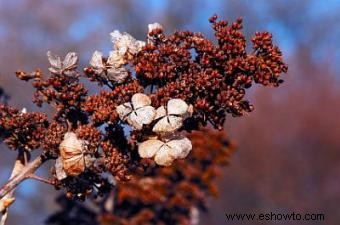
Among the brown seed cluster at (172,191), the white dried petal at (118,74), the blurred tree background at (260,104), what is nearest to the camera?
the white dried petal at (118,74)

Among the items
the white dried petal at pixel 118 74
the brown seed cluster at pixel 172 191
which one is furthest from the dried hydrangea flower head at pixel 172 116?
the brown seed cluster at pixel 172 191

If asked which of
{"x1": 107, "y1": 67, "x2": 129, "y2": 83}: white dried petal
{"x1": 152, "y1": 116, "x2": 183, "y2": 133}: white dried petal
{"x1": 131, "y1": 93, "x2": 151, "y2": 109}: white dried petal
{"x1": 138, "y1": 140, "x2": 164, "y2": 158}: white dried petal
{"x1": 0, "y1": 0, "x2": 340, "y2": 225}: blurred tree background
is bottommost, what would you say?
{"x1": 138, "y1": 140, "x2": 164, "y2": 158}: white dried petal

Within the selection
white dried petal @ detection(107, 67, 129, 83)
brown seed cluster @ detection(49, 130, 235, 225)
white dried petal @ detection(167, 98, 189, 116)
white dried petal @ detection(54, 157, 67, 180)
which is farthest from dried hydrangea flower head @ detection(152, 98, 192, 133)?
brown seed cluster @ detection(49, 130, 235, 225)

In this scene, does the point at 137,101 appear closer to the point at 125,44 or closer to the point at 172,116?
the point at 172,116

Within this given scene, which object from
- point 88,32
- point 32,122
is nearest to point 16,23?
point 88,32

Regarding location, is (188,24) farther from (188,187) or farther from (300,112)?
(188,187)

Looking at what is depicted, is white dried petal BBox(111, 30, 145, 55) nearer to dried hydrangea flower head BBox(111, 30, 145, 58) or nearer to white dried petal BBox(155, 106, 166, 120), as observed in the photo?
dried hydrangea flower head BBox(111, 30, 145, 58)

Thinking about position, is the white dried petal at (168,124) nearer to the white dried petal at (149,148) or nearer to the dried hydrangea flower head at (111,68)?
the white dried petal at (149,148)
